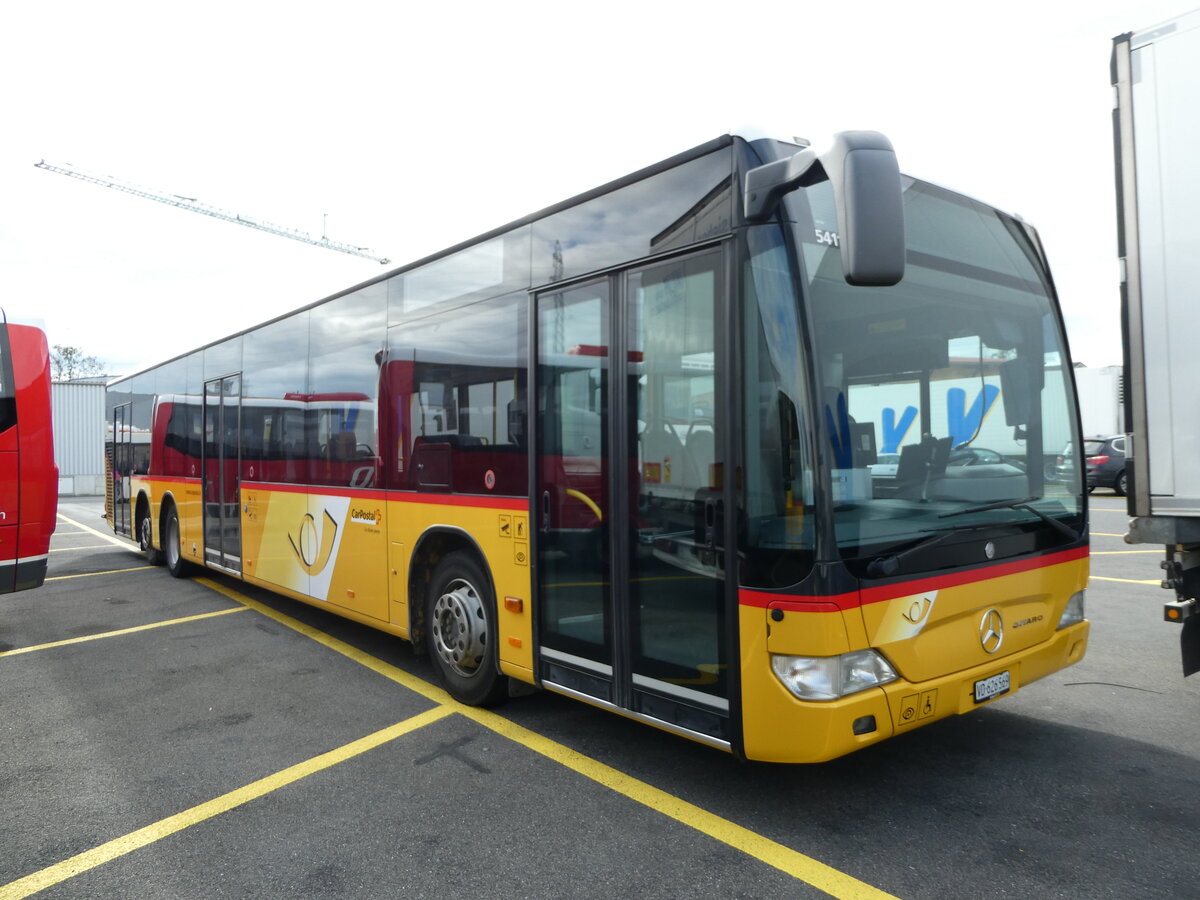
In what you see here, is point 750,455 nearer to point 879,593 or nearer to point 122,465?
point 879,593

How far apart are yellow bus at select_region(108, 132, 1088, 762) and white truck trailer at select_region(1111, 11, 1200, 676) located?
1.65ft

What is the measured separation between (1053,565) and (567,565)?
93.8 inches

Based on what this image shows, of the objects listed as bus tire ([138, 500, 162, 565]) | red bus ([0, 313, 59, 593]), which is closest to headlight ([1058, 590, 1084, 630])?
red bus ([0, 313, 59, 593])

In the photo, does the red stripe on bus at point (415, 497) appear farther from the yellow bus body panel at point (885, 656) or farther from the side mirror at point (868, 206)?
the side mirror at point (868, 206)

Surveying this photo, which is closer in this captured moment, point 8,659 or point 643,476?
point 643,476

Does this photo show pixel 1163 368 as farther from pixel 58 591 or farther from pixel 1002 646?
pixel 58 591

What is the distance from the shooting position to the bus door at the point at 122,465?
12.3 metres

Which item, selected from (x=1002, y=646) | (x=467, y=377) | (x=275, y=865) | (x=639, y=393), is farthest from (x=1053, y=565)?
(x=275, y=865)

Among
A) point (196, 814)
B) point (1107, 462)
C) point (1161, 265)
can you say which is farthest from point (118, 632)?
point (1107, 462)

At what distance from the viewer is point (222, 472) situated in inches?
337

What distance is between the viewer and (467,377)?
16.3 feet

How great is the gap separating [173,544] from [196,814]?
312 inches

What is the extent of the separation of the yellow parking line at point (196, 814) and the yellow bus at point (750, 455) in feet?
2.30

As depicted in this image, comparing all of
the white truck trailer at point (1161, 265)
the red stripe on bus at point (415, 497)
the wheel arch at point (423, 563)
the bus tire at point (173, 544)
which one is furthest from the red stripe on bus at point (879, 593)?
the bus tire at point (173, 544)
